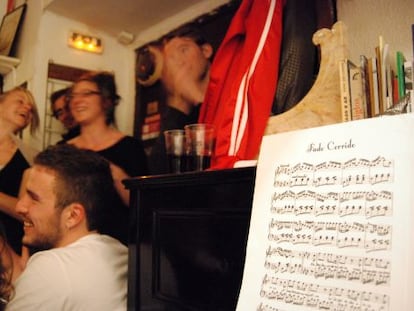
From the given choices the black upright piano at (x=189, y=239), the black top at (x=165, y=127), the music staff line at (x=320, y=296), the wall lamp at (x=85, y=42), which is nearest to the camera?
the music staff line at (x=320, y=296)

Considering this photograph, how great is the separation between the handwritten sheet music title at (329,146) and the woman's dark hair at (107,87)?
5.92ft

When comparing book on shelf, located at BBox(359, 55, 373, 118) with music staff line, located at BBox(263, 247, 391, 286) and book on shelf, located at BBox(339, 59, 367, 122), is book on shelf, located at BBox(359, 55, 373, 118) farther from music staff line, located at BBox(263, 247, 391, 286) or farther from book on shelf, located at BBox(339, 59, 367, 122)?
music staff line, located at BBox(263, 247, 391, 286)

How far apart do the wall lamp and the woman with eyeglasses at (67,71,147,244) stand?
16cm

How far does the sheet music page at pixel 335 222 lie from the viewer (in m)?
0.58

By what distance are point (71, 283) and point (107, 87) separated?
1.44 m

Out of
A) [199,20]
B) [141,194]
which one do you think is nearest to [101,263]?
[141,194]

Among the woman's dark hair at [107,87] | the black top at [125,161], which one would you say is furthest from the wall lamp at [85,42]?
the black top at [125,161]

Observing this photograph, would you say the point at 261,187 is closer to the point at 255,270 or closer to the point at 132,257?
the point at 255,270

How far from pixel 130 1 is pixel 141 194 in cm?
136

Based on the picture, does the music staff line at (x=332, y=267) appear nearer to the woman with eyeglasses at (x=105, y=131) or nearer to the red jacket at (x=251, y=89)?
the red jacket at (x=251, y=89)

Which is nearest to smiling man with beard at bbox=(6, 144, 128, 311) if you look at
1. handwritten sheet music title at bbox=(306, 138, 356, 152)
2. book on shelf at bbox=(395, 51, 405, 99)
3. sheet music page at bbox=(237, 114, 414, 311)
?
sheet music page at bbox=(237, 114, 414, 311)

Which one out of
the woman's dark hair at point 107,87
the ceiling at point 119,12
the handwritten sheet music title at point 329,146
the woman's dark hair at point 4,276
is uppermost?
the ceiling at point 119,12

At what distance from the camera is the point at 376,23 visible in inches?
55.3

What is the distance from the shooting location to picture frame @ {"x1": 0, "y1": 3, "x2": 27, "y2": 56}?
2439 millimetres
